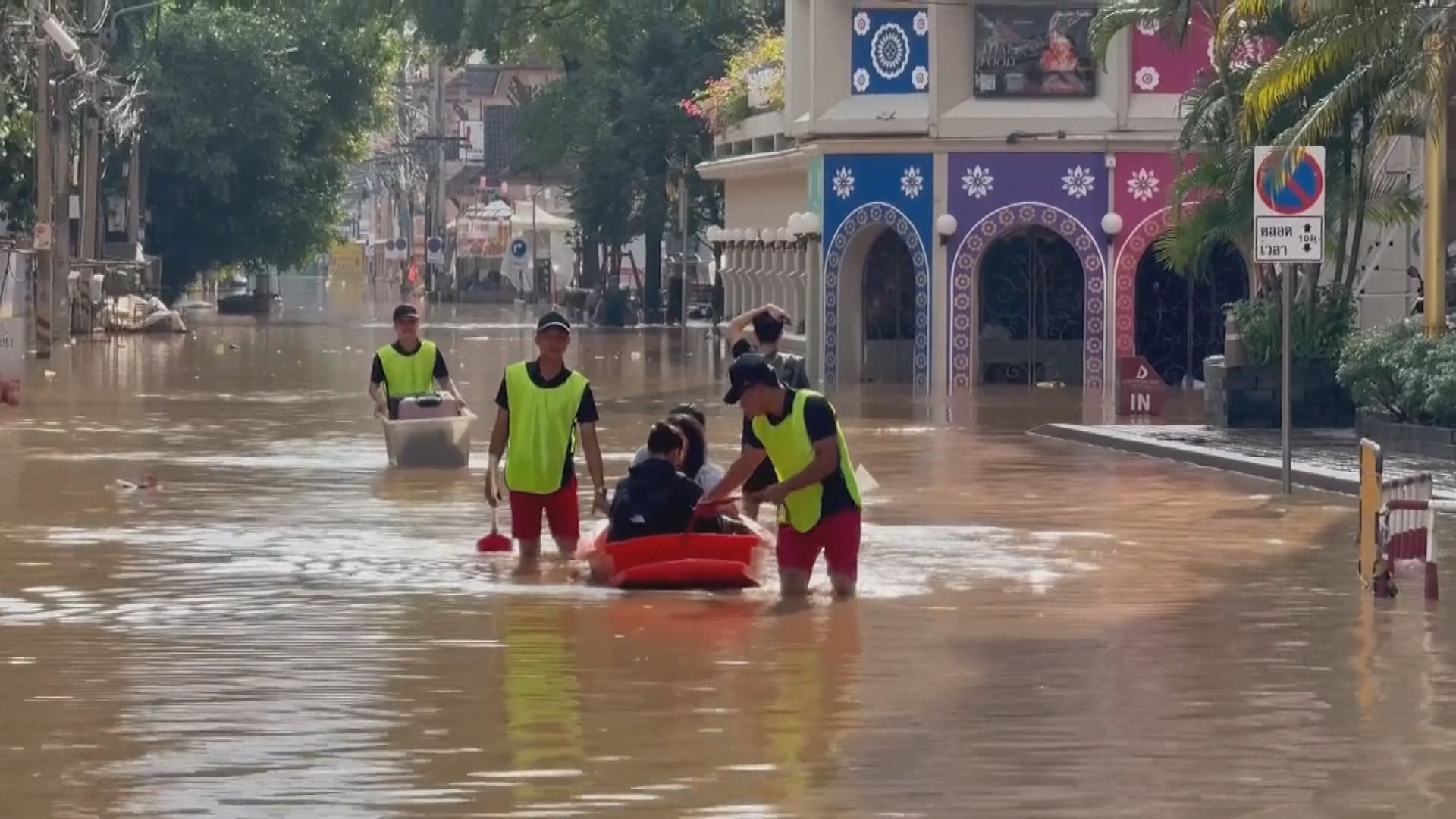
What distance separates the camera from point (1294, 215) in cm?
1978

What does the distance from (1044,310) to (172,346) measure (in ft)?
65.9

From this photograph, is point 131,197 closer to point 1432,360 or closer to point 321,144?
point 321,144

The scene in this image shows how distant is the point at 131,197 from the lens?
69062mm

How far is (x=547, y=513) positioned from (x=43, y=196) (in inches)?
1350

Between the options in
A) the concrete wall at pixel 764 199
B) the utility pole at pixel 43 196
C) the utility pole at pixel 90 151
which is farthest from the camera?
the utility pole at pixel 90 151

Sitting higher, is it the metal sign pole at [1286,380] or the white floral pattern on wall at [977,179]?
the white floral pattern on wall at [977,179]

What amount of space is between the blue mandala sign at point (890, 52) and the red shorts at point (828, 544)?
26.7 metres

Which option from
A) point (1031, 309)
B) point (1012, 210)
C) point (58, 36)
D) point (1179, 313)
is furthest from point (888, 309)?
point (58, 36)

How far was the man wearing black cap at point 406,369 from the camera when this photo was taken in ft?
69.4

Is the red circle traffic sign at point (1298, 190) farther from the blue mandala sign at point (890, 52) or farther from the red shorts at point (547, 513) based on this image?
the blue mandala sign at point (890, 52)

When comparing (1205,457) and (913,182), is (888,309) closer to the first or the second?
(913,182)

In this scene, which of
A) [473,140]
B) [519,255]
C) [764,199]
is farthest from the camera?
[473,140]

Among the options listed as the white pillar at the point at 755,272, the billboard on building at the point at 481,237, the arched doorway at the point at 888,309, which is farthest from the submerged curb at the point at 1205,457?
the billboard on building at the point at 481,237

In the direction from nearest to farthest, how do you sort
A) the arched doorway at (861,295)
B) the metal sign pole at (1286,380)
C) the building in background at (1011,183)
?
1. the metal sign pole at (1286,380)
2. the building in background at (1011,183)
3. the arched doorway at (861,295)
